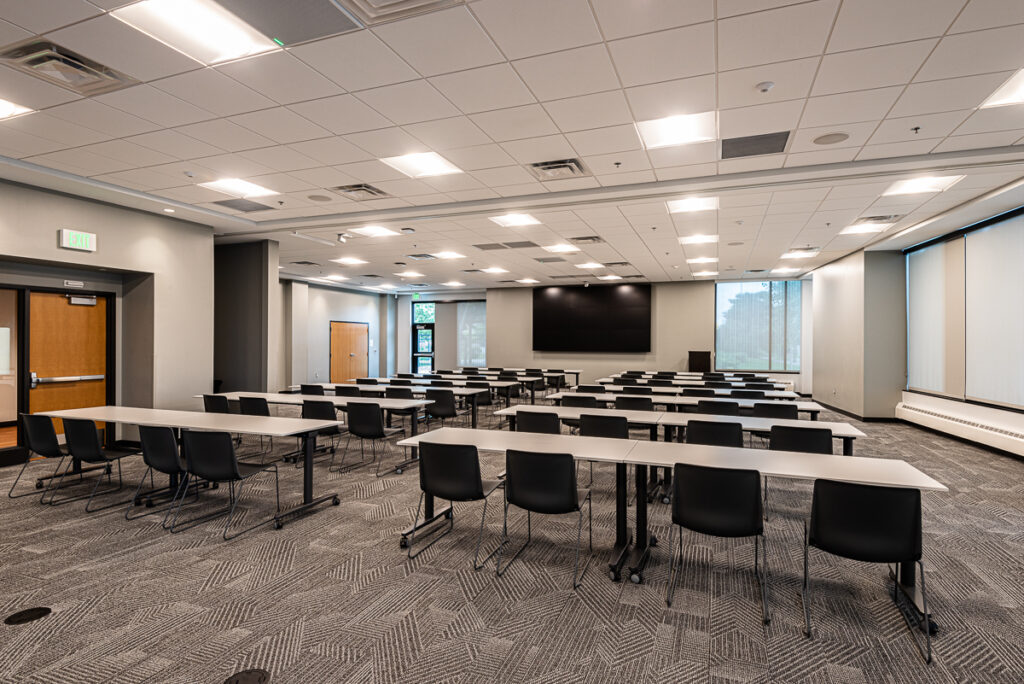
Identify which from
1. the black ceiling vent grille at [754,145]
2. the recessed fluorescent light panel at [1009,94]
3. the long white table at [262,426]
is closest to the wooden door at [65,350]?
the long white table at [262,426]

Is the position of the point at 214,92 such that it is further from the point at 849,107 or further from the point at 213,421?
the point at 849,107

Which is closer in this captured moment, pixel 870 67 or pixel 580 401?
pixel 870 67

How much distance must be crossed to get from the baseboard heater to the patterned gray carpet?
11.7ft

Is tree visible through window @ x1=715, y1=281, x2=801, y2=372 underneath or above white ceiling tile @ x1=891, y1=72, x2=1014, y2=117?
underneath

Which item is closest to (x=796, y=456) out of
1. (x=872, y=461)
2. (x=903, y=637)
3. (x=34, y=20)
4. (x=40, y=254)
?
(x=872, y=461)

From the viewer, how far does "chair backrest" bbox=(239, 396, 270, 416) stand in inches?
261

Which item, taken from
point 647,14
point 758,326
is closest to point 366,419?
point 647,14

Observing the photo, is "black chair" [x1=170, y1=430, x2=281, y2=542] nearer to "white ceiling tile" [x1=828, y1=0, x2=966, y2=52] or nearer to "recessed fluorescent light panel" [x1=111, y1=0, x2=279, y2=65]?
"recessed fluorescent light panel" [x1=111, y1=0, x2=279, y2=65]

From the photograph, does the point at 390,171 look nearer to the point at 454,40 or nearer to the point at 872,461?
the point at 454,40

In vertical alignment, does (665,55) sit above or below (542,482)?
above

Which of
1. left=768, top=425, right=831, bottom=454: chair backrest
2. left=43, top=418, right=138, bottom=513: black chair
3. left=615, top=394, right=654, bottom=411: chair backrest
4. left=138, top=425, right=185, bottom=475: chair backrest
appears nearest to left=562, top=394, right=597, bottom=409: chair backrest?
left=615, top=394, right=654, bottom=411: chair backrest

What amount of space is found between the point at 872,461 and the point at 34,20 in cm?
596

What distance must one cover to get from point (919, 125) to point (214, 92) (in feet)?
19.6

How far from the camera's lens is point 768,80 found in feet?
12.4
